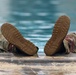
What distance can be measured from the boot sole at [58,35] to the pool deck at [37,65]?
74mm

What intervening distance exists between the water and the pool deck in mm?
1598

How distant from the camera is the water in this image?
621 centimetres

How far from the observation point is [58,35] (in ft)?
12.6

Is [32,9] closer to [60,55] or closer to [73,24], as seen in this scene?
[73,24]

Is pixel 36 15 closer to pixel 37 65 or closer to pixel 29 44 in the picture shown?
pixel 29 44

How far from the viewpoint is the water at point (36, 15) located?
621 centimetres

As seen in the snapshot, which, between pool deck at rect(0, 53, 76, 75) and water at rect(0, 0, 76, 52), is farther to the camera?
water at rect(0, 0, 76, 52)

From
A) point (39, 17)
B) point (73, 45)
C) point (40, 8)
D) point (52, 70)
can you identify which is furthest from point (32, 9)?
point (52, 70)

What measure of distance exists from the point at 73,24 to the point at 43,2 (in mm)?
1679

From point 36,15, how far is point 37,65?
3790 mm

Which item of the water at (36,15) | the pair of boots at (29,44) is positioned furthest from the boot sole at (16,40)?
the water at (36,15)

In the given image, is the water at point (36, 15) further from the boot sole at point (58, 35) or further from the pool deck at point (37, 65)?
the pool deck at point (37, 65)

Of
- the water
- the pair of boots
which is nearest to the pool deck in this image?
the pair of boots

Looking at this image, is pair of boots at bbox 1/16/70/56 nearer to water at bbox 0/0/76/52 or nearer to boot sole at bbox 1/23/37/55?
boot sole at bbox 1/23/37/55
